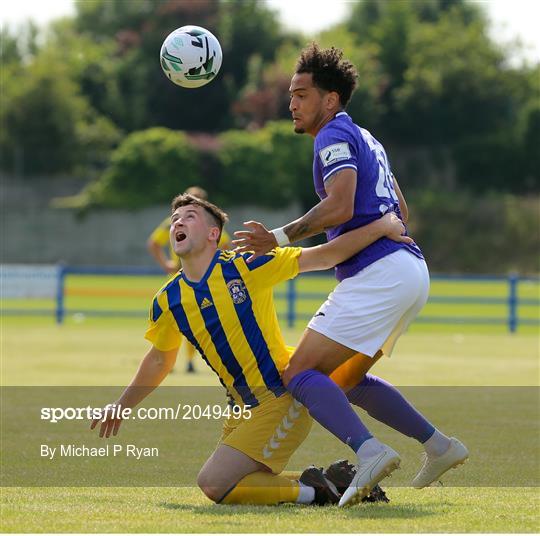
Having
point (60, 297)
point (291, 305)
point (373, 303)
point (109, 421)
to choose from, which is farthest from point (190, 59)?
point (60, 297)

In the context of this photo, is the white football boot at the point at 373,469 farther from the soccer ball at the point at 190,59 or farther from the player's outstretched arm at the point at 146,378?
the soccer ball at the point at 190,59

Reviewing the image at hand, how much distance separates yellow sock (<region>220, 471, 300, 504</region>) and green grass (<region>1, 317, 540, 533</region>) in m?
0.10

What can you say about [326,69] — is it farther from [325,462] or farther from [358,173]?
[325,462]

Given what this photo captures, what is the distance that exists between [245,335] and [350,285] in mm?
589

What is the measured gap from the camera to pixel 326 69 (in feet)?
22.1

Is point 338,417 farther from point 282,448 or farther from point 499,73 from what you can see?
point 499,73

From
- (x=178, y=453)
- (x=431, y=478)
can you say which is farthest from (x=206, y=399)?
(x=431, y=478)

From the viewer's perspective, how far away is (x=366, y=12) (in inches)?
3103

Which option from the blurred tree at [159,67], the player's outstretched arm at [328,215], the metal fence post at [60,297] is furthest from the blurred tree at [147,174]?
the player's outstretched arm at [328,215]

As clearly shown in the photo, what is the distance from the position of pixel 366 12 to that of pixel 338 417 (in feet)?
245

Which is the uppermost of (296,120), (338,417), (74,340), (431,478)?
(296,120)

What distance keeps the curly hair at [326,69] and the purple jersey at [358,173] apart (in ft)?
0.56

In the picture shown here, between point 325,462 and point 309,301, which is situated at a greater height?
point 325,462

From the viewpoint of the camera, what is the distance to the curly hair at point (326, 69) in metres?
6.74
